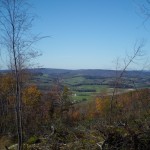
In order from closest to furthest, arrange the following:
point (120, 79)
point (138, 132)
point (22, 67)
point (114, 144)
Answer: point (114, 144)
point (138, 132)
point (22, 67)
point (120, 79)

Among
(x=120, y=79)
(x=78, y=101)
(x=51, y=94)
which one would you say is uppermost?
(x=120, y=79)

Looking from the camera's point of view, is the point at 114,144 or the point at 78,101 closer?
the point at 114,144

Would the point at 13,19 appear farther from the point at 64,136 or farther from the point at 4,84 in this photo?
the point at 4,84

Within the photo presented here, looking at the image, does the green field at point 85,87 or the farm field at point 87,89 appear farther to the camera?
the green field at point 85,87

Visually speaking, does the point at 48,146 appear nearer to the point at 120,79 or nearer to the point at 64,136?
the point at 64,136

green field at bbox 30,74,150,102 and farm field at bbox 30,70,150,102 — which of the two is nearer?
farm field at bbox 30,70,150,102

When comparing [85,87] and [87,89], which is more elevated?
[85,87]

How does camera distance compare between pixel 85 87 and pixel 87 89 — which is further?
pixel 85 87

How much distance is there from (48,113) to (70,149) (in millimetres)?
32314

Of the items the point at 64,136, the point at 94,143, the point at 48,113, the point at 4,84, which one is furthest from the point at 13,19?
the point at 48,113

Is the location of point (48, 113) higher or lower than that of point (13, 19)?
lower

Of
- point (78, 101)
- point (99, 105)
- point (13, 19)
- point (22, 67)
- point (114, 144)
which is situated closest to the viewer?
point (114, 144)

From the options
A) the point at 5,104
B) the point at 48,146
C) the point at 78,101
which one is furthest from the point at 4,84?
the point at 78,101

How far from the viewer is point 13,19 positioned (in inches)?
343
